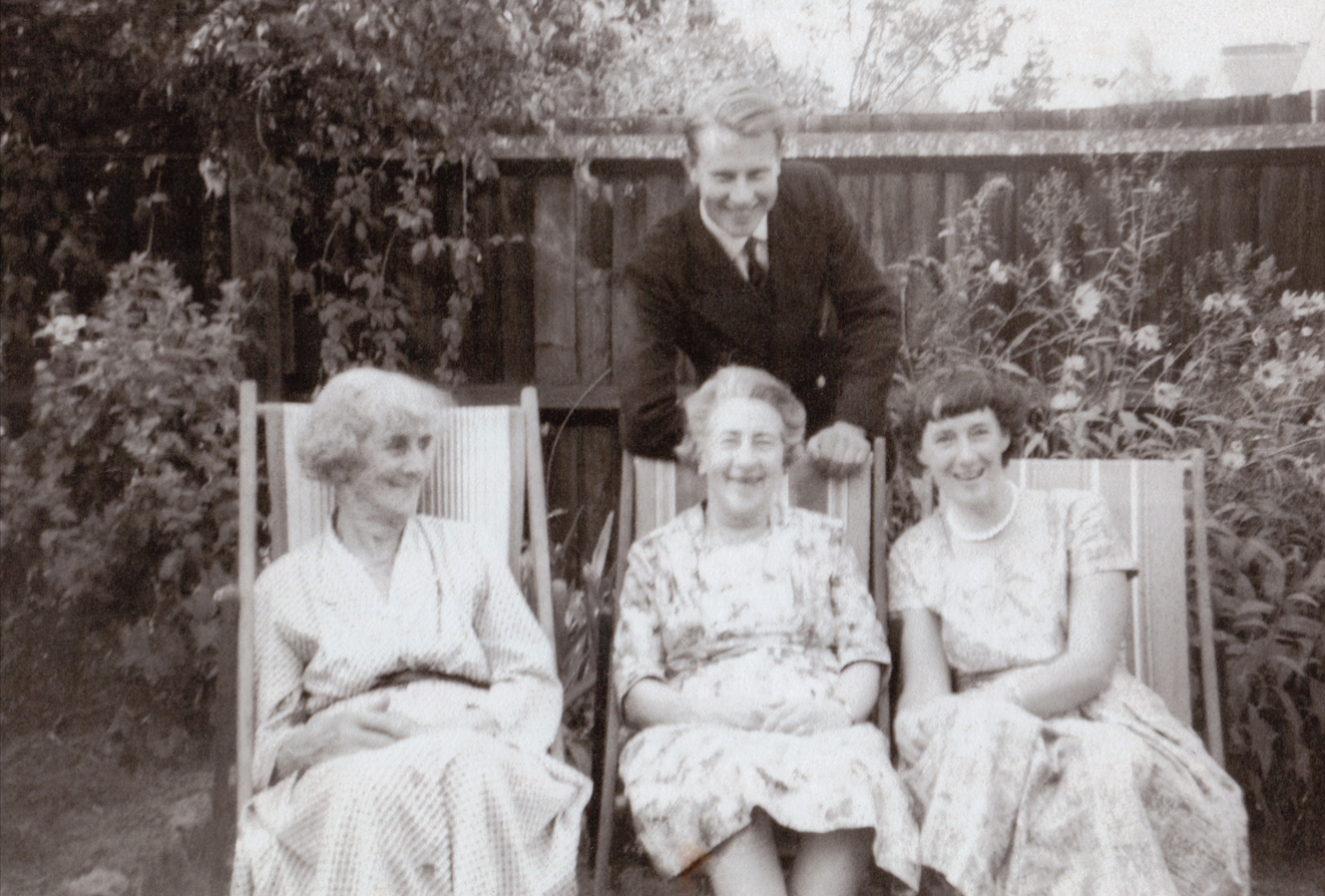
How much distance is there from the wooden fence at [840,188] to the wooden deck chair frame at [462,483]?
955 millimetres

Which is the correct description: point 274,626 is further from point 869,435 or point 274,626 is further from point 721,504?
point 869,435

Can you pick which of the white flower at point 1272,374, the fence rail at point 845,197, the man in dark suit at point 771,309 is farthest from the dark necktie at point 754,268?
the white flower at point 1272,374

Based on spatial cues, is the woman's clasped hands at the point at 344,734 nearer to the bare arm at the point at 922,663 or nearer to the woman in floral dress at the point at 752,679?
the woman in floral dress at the point at 752,679

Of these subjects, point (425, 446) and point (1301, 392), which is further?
point (1301, 392)

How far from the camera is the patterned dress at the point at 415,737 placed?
1.84m

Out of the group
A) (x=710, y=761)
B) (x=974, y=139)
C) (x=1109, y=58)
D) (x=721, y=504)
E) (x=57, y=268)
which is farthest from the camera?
(x=57, y=268)

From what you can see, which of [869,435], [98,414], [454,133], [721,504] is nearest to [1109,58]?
[869,435]

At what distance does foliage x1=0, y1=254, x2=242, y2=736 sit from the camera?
327 cm

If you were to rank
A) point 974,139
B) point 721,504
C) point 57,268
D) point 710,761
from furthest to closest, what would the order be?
point 57,268, point 974,139, point 721,504, point 710,761

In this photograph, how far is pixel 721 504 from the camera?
241 cm

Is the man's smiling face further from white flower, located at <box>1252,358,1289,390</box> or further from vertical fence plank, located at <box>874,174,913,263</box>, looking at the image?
white flower, located at <box>1252,358,1289,390</box>

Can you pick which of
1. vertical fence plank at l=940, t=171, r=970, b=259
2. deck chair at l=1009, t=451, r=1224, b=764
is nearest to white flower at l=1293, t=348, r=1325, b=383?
deck chair at l=1009, t=451, r=1224, b=764

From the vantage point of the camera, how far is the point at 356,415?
2.20m

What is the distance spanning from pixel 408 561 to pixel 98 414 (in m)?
1.56
